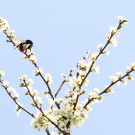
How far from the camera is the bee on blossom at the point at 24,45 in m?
7.32

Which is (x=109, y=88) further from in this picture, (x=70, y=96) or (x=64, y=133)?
(x=64, y=133)

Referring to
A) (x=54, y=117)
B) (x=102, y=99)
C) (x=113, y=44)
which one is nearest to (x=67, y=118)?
(x=54, y=117)

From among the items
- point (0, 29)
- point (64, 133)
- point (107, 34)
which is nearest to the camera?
point (64, 133)

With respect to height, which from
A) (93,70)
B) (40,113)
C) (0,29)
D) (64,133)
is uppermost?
(0,29)

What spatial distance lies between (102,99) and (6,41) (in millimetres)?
2485

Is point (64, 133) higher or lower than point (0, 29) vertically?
lower

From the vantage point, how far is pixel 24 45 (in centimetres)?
734

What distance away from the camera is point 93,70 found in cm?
691

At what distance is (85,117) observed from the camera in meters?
6.58

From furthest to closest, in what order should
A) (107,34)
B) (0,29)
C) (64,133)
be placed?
(0,29) → (107,34) → (64,133)

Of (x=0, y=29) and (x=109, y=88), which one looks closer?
(x=109, y=88)

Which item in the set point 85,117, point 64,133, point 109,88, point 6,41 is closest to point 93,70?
point 109,88

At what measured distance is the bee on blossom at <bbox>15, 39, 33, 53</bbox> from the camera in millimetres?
7320

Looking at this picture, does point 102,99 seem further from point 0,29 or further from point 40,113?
point 0,29
